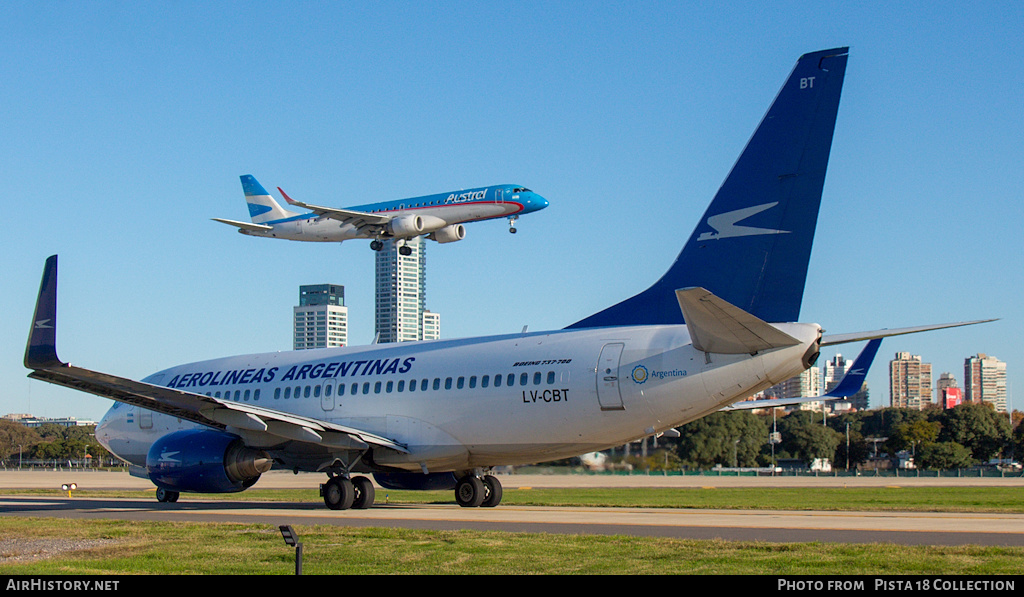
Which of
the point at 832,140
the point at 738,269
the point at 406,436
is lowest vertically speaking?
the point at 406,436

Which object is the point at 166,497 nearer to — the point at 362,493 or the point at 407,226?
the point at 362,493

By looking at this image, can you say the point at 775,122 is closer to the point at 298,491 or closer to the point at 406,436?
the point at 406,436

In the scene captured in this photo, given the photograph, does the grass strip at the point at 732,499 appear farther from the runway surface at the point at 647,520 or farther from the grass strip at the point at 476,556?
A: the grass strip at the point at 476,556

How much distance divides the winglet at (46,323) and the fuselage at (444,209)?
23777 mm

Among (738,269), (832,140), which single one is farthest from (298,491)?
(832,140)

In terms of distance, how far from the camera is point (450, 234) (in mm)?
42688

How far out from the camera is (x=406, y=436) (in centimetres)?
2289

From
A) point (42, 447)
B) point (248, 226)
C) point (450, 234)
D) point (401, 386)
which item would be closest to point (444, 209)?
point (450, 234)

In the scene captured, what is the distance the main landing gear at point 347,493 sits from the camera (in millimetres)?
22406

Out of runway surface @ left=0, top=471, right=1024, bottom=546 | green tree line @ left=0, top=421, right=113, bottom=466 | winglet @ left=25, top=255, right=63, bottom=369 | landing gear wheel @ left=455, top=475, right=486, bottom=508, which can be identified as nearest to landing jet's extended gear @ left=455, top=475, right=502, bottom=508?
landing gear wheel @ left=455, top=475, right=486, bottom=508

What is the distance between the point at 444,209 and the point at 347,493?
20974 mm

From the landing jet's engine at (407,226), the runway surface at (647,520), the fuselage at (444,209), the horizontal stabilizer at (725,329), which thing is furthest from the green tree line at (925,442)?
the horizontal stabilizer at (725,329)

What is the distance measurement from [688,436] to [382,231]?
15218mm

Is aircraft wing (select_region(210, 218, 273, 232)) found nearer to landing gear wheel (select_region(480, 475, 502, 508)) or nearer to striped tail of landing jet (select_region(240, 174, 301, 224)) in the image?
striped tail of landing jet (select_region(240, 174, 301, 224))
